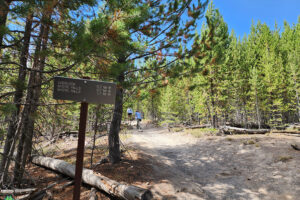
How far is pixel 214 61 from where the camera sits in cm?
550

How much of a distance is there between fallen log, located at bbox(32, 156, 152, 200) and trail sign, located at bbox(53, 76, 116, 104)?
2.09 meters

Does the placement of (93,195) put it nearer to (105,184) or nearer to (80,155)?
(105,184)

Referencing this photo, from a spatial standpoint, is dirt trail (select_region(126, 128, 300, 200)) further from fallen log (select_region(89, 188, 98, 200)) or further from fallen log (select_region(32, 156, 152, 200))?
fallen log (select_region(89, 188, 98, 200))

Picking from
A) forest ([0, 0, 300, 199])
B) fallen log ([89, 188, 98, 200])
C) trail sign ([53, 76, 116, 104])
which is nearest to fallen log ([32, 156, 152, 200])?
fallen log ([89, 188, 98, 200])

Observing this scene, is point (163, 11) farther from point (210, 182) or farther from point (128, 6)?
point (210, 182)

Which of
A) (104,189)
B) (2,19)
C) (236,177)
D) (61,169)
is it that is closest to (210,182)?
(236,177)

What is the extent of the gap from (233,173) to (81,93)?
5967mm

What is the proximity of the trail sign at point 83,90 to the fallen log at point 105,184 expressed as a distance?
209cm

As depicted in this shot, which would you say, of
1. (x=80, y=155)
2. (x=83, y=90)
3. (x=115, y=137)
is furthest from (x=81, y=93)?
(x=115, y=137)

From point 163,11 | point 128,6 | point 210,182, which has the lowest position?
point 210,182

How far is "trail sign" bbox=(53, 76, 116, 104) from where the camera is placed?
256cm

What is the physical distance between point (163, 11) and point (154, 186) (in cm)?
567

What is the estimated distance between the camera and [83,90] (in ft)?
8.82

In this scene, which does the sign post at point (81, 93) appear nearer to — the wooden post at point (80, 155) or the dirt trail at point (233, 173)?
the wooden post at point (80, 155)
